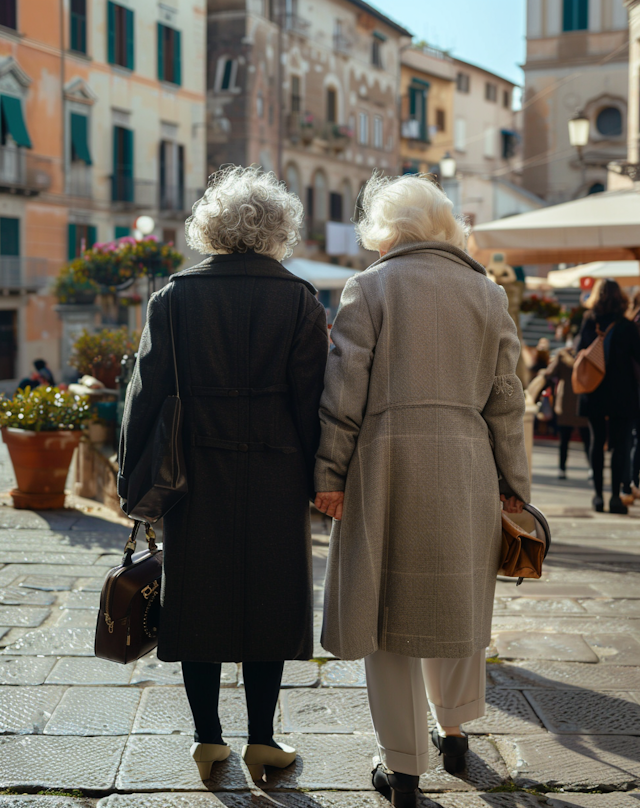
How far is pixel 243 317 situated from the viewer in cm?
257

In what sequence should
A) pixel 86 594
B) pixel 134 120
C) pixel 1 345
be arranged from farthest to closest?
1. pixel 134 120
2. pixel 1 345
3. pixel 86 594

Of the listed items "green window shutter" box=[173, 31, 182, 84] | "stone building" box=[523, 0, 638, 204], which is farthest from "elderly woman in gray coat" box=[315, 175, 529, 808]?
"stone building" box=[523, 0, 638, 204]

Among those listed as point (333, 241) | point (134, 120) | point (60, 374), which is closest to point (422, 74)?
point (333, 241)

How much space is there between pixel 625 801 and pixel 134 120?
2503cm

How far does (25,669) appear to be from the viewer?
11.1 feet

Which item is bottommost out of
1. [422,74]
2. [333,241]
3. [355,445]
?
[355,445]

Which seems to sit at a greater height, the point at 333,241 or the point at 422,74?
the point at 422,74

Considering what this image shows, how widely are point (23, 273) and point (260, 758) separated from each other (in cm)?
2078

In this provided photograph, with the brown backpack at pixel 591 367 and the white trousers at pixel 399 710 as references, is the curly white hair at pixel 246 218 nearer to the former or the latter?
the white trousers at pixel 399 710

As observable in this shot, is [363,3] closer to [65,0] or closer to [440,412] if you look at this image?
[65,0]

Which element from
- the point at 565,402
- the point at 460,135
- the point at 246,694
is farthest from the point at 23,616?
the point at 460,135

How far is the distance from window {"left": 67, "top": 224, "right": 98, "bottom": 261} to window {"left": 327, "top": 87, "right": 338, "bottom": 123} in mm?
11984

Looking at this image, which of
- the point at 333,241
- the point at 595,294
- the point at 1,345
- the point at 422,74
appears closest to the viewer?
the point at 595,294

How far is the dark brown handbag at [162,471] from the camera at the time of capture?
251cm
